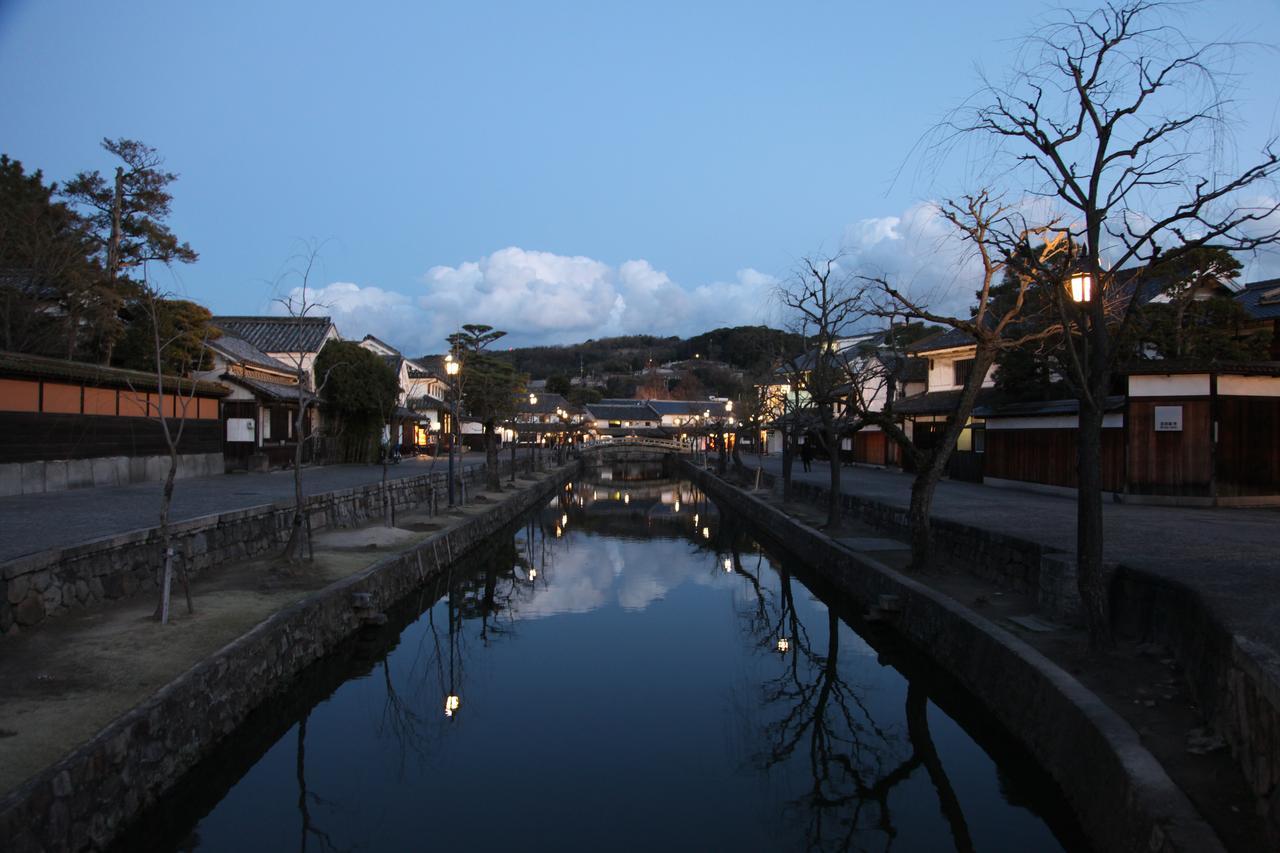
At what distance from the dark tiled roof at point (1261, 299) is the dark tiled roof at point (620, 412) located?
2750 inches

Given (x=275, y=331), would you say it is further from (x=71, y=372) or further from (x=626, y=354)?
(x=626, y=354)

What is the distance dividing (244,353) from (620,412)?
60.6 m

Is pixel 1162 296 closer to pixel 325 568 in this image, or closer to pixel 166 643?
pixel 325 568

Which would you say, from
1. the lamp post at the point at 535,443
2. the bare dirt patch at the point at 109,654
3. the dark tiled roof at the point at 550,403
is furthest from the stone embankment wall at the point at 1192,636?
the dark tiled roof at the point at 550,403

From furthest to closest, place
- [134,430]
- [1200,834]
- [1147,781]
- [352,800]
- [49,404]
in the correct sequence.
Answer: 1. [134,430]
2. [49,404]
3. [352,800]
4. [1147,781]
5. [1200,834]

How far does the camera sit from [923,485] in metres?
12.8

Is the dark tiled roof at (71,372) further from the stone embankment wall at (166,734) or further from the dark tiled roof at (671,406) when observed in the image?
the dark tiled roof at (671,406)

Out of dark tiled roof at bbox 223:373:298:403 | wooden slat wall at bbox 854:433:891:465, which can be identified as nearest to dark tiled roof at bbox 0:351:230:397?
dark tiled roof at bbox 223:373:298:403

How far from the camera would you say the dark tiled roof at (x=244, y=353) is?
101ft

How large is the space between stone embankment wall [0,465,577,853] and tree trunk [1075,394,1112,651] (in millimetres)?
8260

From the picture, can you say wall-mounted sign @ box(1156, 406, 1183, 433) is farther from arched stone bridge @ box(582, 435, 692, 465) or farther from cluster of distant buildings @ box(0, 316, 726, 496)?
arched stone bridge @ box(582, 435, 692, 465)

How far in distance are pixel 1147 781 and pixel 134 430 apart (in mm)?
24842

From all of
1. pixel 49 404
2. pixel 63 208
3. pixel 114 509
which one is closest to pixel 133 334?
pixel 63 208

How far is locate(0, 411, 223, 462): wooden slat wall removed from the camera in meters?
18.1
